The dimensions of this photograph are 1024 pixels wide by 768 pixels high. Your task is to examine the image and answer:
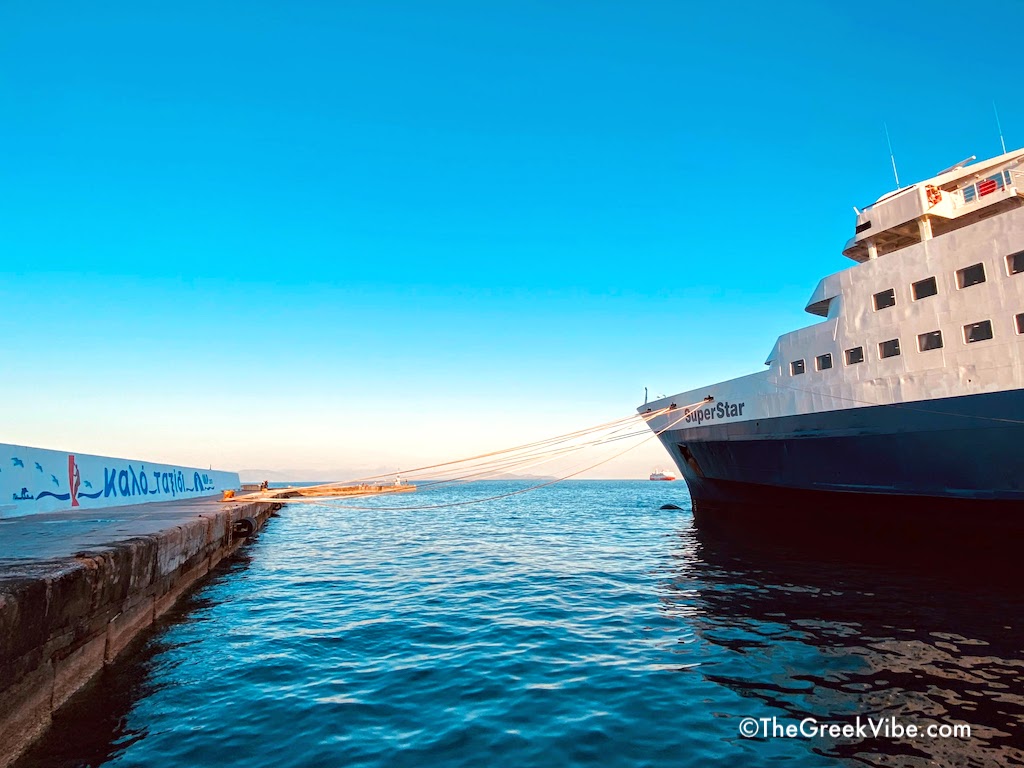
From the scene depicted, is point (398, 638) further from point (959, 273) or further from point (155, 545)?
point (959, 273)

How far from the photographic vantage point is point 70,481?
50.5 feet

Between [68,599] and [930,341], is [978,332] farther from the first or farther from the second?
[68,599]

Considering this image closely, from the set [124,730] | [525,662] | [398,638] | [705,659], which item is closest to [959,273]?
[705,659]

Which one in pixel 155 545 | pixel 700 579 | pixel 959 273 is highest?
pixel 959 273

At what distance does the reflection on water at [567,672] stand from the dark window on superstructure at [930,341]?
19.4 ft

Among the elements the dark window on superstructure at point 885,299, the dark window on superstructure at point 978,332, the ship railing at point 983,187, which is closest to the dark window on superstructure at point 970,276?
the dark window on superstructure at point 978,332

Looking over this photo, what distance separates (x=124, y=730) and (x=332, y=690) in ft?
7.16

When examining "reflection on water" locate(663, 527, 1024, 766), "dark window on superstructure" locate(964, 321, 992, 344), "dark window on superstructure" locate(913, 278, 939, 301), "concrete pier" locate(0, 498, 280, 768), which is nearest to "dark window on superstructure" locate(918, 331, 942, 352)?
"dark window on superstructure" locate(964, 321, 992, 344)

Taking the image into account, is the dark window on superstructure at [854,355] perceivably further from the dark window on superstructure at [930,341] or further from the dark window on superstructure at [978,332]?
the dark window on superstructure at [978,332]

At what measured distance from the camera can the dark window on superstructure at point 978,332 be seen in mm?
14070

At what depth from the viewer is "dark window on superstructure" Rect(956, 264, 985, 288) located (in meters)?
14.4

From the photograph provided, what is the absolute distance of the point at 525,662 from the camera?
7.71 m

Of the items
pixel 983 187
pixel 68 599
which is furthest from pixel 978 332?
pixel 68 599

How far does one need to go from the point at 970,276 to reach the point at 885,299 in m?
2.17
